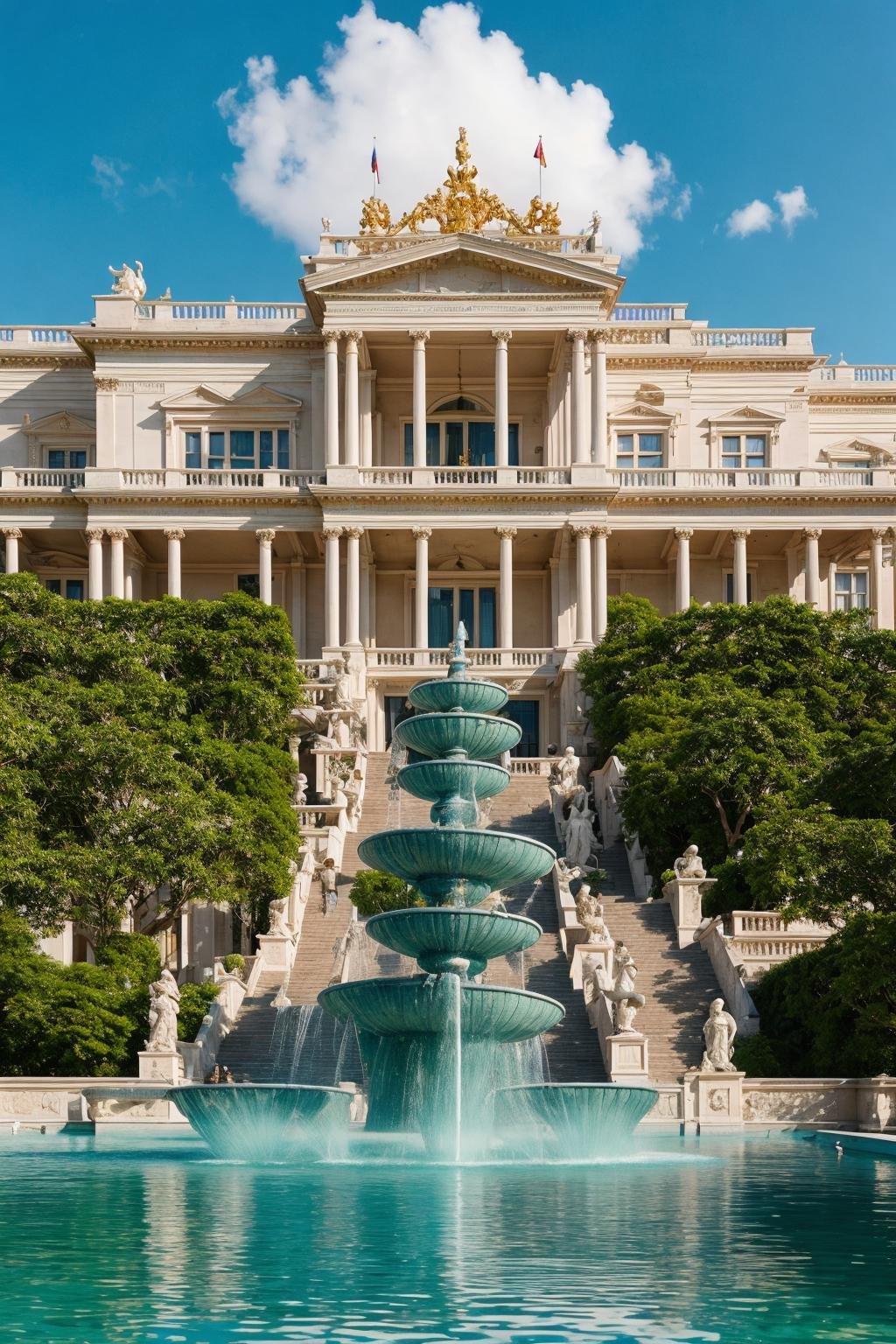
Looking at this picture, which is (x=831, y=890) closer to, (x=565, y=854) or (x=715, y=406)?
(x=565, y=854)

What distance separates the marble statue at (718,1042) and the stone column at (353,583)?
→ 3253cm

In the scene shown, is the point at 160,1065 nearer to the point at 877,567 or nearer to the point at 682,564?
the point at 682,564

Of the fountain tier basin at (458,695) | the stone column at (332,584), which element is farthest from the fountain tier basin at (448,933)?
the stone column at (332,584)

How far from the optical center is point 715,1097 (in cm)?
2820

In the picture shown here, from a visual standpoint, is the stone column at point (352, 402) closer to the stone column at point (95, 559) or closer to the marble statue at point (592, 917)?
the stone column at point (95, 559)

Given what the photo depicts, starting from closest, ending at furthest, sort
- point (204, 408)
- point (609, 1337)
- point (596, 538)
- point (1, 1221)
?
point (609, 1337), point (1, 1221), point (596, 538), point (204, 408)

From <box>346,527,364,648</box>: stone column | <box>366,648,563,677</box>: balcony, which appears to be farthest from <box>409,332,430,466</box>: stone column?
<box>366,648,563,677</box>: balcony

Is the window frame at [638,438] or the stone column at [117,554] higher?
the window frame at [638,438]

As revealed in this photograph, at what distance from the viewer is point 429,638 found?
65.9 metres

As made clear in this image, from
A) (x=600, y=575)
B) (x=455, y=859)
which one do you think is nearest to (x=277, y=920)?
(x=455, y=859)

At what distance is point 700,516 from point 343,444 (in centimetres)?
1278

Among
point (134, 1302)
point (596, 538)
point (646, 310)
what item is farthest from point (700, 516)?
point (134, 1302)

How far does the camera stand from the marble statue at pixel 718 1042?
2864 centimetres

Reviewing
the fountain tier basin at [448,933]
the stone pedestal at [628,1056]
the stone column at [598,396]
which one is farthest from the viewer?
the stone column at [598,396]
